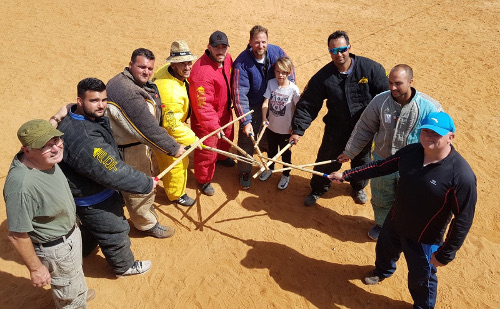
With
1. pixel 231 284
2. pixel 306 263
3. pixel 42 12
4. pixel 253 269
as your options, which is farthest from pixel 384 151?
pixel 42 12

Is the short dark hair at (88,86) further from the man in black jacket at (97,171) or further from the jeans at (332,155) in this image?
the jeans at (332,155)

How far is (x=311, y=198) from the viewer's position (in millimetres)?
5250

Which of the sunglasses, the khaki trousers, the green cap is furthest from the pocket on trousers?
the sunglasses

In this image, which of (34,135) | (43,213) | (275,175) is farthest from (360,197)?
(34,135)

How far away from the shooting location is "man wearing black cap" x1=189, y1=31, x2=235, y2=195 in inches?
183

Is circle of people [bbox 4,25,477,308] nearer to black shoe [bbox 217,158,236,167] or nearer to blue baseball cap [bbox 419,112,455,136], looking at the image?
blue baseball cap [bbox 419,112,455,136]

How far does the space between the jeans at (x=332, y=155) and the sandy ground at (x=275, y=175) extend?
11.7 inches

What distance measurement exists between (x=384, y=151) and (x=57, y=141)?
10.9 ft

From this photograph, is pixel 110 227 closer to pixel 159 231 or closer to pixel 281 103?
pixel 159 231

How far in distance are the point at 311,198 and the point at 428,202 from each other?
2.42m

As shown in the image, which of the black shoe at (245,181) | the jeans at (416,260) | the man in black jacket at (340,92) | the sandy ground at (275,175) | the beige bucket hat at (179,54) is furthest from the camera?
the black shoe at (245,181)

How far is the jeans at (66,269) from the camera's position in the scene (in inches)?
118

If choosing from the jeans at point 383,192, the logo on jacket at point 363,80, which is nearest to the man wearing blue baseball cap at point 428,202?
the jeans at point 383,192

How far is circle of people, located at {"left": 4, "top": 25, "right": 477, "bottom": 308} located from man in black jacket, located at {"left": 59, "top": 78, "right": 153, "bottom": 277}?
0.03 feet
